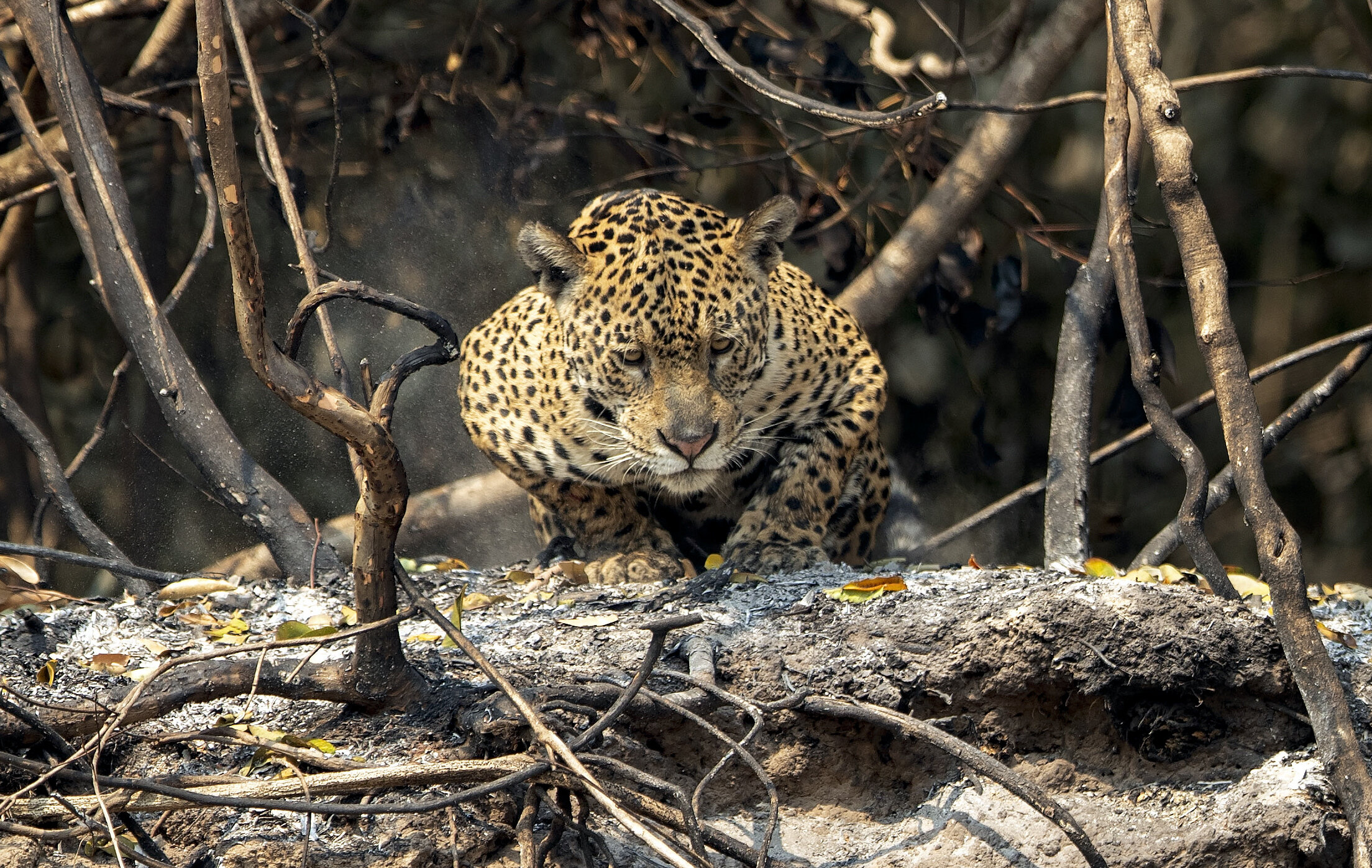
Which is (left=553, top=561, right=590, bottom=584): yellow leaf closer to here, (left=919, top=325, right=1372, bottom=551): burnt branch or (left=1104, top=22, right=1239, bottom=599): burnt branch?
(left=919, top=325, right=1372, bottom=551): burnt branch

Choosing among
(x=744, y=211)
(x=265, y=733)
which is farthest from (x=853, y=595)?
(x=744, y=211)

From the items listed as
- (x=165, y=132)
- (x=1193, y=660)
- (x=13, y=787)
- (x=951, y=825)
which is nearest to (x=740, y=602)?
(x=951, y=825)

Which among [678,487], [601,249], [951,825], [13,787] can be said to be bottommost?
[13,787]

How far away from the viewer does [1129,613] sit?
326cm

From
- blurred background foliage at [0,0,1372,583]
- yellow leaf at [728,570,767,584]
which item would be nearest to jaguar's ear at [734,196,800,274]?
yellow leaf at [728,570,767,584]

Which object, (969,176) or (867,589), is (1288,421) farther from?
(969,176)

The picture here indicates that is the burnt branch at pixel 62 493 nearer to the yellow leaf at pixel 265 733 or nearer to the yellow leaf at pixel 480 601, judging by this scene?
the yellow leaf at pixel 480 601

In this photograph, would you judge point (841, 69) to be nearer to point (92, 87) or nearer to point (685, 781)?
point (92, 87)

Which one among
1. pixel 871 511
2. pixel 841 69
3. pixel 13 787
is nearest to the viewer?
pixel 13 787

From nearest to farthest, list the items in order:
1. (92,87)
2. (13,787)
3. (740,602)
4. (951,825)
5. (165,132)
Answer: (13,787), (951,825), (740,602), (92,87), (165,132)

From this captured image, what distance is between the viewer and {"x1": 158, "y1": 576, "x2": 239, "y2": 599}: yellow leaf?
13.5ft

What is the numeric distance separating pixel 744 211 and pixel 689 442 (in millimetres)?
4044

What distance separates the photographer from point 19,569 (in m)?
3.44

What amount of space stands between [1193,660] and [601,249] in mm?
2462
